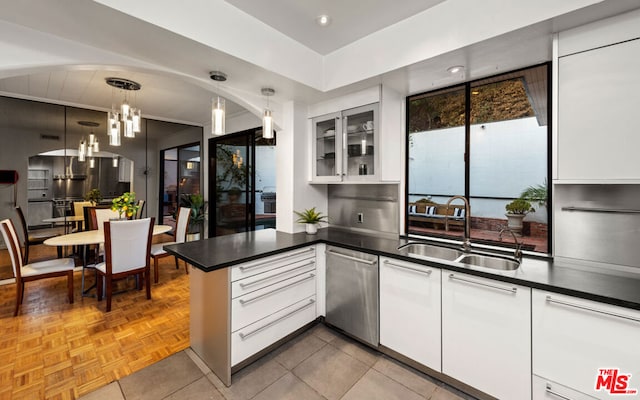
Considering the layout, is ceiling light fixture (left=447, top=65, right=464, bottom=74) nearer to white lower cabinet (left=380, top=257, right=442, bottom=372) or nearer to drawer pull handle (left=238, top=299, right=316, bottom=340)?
white lower cabinet (left=380, top=257, right=442, bottom=372)

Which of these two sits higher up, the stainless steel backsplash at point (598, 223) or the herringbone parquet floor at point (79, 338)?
the stainless steel backsplash at point (598, 223)

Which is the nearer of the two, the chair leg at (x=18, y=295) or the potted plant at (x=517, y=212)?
the potted plant at (x=517, y=212)

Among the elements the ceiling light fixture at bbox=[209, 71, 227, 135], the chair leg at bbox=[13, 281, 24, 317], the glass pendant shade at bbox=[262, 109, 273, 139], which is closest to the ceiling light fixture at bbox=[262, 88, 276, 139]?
the glass pendant shade at bbox=[262, 109, 273, 139]

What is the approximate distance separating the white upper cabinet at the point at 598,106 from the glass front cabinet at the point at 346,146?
1.35 metres

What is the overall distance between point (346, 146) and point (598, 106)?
1853 millimetres

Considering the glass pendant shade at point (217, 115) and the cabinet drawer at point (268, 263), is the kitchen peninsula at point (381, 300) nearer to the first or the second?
the cabinet drawer at point (268, 263)

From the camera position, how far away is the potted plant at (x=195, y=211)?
208 inches

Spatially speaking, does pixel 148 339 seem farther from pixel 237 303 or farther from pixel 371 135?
pixel 371 135

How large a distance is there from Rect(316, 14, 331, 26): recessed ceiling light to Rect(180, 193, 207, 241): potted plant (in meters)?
4.29

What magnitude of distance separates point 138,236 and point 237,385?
222 centimetres

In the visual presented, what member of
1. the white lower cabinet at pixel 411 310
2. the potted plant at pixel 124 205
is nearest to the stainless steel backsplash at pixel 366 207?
the white lower cabinet at pixel 411 310

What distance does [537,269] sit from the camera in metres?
1.76

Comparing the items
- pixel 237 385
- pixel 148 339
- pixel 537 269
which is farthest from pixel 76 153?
pixel 537 269

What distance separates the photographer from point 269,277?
2.15 meters
